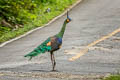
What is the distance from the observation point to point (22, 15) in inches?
1062

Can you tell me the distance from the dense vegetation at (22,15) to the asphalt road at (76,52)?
76cm

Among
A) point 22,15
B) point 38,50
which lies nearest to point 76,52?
point 38,50

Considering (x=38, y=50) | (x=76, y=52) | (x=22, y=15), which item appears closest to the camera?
(x=38, y=50)

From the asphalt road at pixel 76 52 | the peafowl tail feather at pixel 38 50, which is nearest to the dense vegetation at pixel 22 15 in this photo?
the asphalt road at pixel 76 52

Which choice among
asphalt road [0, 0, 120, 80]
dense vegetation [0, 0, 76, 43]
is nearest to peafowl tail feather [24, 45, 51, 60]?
asphalt road [0, 0, 120, 80]

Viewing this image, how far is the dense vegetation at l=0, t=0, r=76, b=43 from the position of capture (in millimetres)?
24312

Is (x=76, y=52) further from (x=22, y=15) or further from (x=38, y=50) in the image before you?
(x=22, y=15)

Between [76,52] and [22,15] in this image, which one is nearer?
[76,52]

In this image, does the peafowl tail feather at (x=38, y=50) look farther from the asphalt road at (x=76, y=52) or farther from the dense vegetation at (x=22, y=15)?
the dense vegetation at (x=22, y=15)

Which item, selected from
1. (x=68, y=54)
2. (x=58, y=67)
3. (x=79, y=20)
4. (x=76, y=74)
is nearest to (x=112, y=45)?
(x=68, y=54)

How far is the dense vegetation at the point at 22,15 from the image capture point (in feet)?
79.8

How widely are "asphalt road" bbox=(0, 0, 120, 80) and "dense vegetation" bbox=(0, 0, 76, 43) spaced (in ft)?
2.51

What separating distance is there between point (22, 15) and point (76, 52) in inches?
421

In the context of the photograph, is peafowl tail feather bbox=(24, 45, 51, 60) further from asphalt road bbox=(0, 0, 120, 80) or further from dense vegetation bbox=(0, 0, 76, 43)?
dense vegetation bbox=(0, 0, 76, 43)
